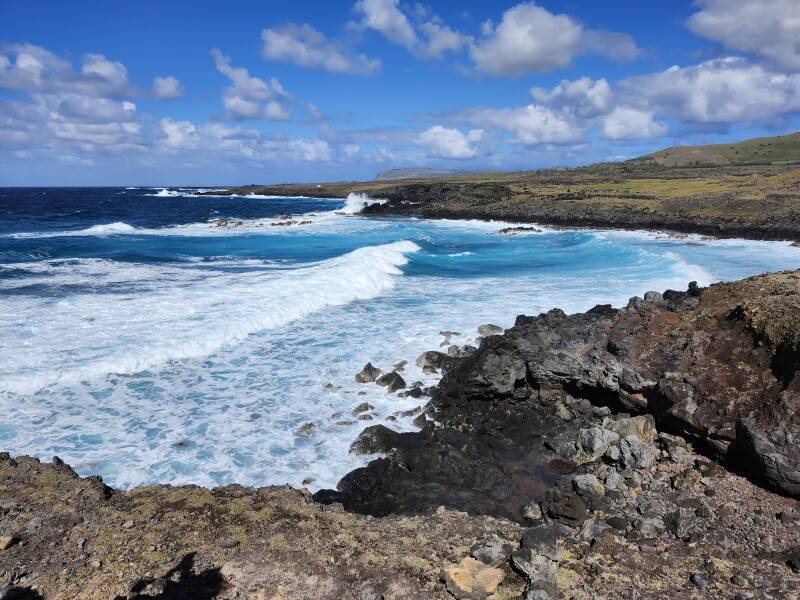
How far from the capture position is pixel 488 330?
683 inches

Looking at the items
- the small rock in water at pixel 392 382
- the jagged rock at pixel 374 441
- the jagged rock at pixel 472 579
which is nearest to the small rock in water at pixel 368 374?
the small rock in water at pixel 392 382

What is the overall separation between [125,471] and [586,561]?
812 centimetres

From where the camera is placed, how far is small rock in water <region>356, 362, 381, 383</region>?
547 inches

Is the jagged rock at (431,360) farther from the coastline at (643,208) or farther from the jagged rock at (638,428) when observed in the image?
the coastline at (643,208)

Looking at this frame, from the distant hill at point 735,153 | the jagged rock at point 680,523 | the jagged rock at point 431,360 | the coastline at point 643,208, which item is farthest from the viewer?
the distant hill at point 735,153

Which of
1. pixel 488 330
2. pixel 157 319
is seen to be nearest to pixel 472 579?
pixel 488 330

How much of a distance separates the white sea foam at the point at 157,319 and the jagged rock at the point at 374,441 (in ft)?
23.7

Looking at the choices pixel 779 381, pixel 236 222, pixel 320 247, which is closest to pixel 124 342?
pixel 779 381

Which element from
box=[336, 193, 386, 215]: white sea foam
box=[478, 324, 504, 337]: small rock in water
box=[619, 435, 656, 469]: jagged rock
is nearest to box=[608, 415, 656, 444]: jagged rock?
box=[619, 435, 656, 469]: jagged rock

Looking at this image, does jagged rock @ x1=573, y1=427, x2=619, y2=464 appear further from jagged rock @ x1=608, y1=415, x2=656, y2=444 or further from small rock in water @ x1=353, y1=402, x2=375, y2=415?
small rock in water @ x1=353, y1=402, x2=375, y2=415

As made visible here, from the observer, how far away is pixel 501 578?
6113 mm

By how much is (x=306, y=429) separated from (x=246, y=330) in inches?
296

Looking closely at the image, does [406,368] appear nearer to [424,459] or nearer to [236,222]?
[424,459]

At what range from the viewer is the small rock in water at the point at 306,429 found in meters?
11.2
